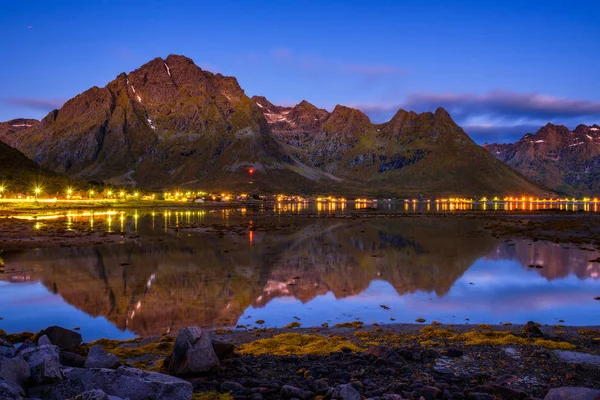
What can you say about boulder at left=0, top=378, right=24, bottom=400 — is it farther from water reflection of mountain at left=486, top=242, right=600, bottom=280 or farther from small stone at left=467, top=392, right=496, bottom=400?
water reflection of mountain at left=486, top=242, right=600, bottom=280

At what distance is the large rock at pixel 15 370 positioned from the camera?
962 cm

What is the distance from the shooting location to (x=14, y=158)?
18125 centimetres

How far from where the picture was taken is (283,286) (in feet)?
93.7

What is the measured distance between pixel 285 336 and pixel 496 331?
357 inches

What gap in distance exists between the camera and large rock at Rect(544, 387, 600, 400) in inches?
371

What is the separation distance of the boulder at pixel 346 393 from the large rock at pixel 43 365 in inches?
261

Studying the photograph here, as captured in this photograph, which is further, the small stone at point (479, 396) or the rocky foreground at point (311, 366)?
the small stone at point (479, 396)

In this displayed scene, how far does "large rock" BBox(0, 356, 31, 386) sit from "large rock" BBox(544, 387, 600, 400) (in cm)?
1217

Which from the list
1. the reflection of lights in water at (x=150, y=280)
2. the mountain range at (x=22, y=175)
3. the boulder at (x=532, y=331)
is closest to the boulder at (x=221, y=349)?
the boulder at (x=532, y=331)

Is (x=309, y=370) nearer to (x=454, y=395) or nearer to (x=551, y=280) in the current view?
(x=454, y=395)

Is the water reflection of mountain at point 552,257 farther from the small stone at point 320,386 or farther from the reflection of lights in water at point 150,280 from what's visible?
the reflection of lights in water at point 150,280

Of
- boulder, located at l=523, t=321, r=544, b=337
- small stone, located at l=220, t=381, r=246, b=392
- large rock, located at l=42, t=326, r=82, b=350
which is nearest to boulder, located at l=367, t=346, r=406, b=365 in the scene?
small stone, located at l=220, t=381, r=246, b=392

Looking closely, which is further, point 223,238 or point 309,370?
point 223,238

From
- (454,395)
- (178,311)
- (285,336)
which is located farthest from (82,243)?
(454,395)
